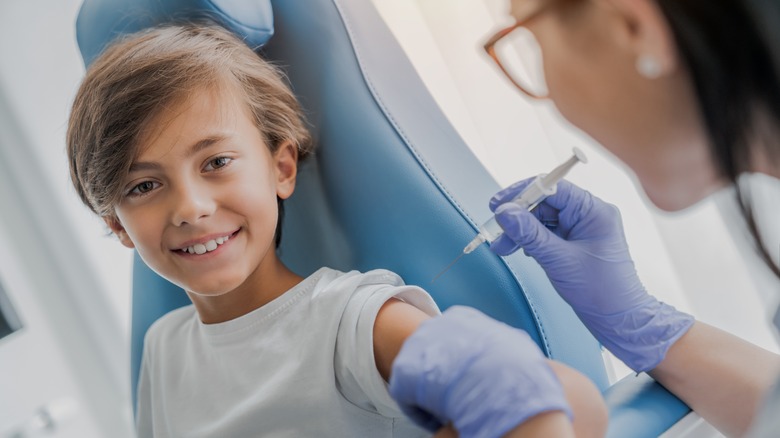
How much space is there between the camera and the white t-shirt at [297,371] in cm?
101

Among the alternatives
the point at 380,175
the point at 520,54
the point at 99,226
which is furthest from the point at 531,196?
the point at 99,226

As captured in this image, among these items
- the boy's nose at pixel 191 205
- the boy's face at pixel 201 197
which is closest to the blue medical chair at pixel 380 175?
the boy's face at pixel 201 197

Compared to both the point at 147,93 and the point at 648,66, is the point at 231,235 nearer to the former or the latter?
the point at 147,93

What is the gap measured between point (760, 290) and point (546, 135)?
48cm

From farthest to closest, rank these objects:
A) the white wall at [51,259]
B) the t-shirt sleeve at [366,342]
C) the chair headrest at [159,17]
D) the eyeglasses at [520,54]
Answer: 1. the white wall at [51,259]
2. the chair headrest at [159,17]
3. the t-shirt sleeve at [366,342]
4. the eyeglasses at [520,54]

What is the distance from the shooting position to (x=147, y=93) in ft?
3.56

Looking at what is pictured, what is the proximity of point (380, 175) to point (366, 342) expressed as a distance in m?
0.30

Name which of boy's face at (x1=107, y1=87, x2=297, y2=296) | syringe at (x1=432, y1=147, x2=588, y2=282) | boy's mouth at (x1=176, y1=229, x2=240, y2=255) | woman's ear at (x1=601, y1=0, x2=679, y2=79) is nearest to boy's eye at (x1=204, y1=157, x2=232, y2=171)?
boy's face at (x1=107, y1=87, x2=297, y2=296)

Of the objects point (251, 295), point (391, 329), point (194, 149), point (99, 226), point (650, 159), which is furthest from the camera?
point (99, 226)

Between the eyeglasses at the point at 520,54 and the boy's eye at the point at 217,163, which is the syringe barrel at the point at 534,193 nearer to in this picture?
the eyeglasses at the point at 520,54

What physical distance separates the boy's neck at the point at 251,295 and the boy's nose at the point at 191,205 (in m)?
0.19

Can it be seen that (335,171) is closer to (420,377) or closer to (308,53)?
(308,53)

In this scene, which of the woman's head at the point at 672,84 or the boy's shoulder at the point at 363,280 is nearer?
the woman's head at the point at 672,84

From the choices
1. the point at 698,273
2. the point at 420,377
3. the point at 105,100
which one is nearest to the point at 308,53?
the point at 105,100
